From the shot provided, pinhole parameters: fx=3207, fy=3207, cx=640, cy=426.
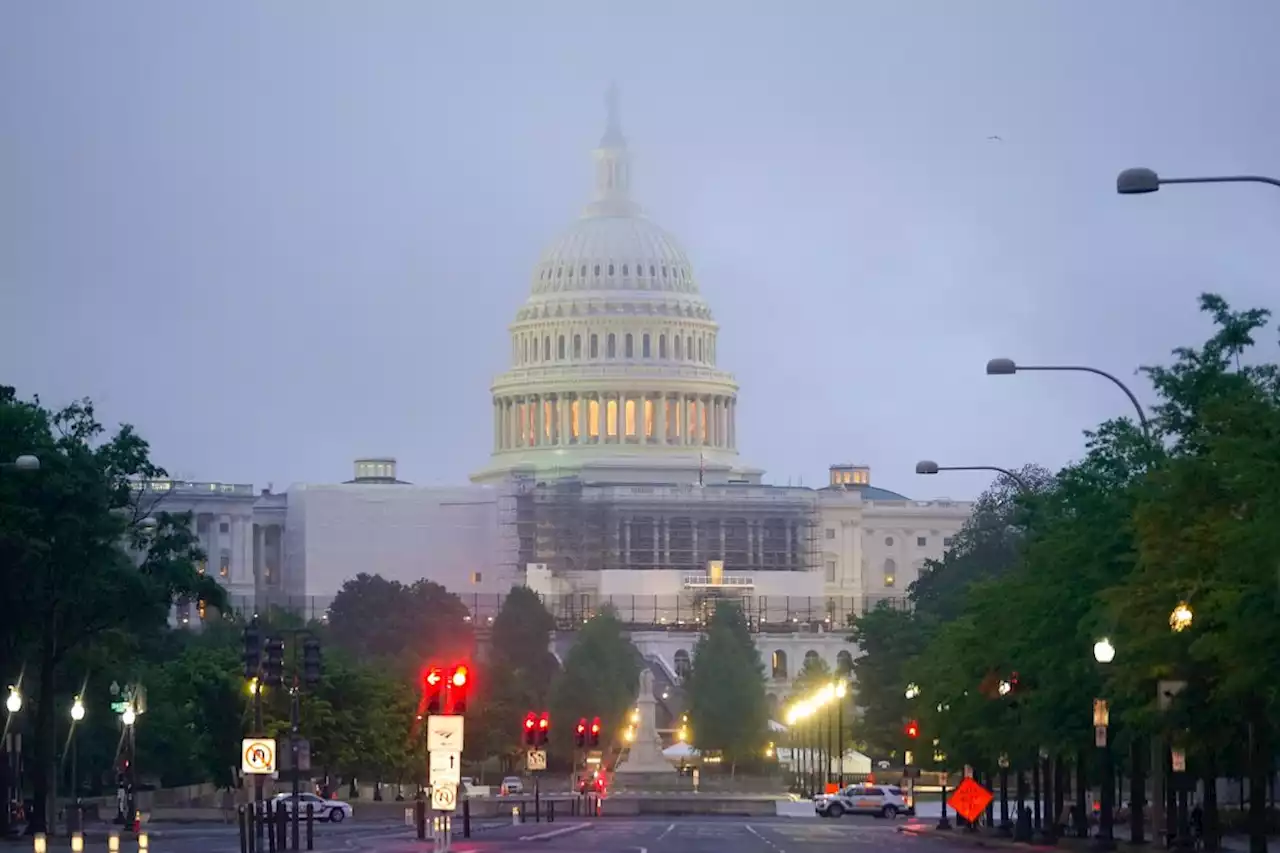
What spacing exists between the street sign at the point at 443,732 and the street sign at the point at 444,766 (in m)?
0.11

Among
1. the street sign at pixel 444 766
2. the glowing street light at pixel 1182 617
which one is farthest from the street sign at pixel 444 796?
the glowing street light at pixel 1182 617

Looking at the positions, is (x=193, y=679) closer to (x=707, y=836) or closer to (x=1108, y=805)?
(x=707, y=836)

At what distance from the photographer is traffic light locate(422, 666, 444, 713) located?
46.8 meters

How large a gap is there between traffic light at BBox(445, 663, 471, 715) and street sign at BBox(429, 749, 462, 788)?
0.63m

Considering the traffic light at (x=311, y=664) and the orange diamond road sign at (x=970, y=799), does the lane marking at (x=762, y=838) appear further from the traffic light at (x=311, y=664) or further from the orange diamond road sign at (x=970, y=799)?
the traffic light at (x=311, y=664)

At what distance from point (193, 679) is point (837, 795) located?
24.3m

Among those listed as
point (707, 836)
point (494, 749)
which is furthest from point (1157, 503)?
point (494, 749)

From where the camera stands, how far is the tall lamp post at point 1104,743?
6275 centimetres

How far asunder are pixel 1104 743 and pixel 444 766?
22.9m

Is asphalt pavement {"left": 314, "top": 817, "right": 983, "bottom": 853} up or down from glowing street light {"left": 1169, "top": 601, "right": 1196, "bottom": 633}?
down

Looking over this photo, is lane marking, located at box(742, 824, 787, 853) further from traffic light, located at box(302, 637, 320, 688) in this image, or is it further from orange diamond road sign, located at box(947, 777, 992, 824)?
traffic light, located at box(302, 637, 320, 688)

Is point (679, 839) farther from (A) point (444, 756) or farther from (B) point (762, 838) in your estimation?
(A) point (444, 756)

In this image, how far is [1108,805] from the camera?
7325 cm

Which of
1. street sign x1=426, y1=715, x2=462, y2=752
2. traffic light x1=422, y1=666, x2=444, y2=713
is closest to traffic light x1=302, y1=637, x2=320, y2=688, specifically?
traffic light x1=422, y1=666, x2=444, y2=713
